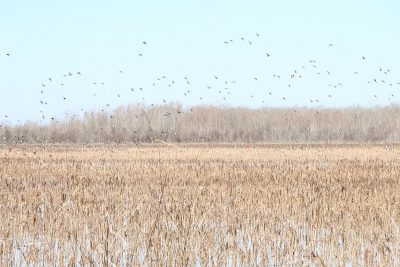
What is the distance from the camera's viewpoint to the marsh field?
236 inches

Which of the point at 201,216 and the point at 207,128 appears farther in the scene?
the point at 207,128

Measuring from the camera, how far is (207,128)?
116ft

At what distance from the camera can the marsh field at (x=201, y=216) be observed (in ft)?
19.6

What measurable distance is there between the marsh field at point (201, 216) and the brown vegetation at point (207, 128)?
18.0 m

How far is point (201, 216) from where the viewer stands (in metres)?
8.16

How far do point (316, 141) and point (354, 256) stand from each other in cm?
2897

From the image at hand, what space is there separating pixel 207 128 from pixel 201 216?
27210 millimetres

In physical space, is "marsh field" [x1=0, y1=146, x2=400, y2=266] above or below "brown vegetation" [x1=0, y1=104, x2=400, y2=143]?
below

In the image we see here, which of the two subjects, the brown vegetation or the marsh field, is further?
the brown vegetation

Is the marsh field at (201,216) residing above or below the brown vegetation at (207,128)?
below

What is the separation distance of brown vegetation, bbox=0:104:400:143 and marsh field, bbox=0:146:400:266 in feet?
58.9

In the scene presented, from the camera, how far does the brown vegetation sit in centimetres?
3509

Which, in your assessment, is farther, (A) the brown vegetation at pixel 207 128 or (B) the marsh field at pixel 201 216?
(A) the brown vegetation at pixel 207 128

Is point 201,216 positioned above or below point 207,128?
below
